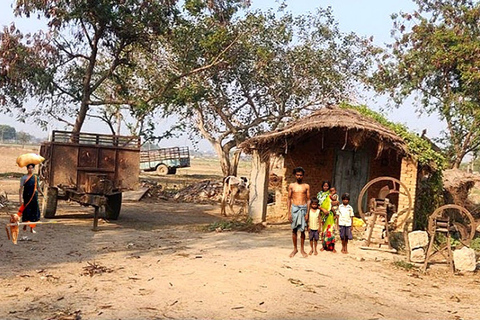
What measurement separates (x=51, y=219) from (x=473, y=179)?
1411 cm

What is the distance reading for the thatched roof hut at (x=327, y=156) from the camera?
14.2 m

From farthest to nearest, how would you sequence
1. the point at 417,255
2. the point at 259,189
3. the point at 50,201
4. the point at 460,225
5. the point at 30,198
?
the point at 259,189, the point at 50,201, the point at 460,225, the point at 417,255, the point at 30,198

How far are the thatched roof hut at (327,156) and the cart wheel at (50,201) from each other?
5.30 meters

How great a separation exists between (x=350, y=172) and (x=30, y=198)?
1067 centimetres

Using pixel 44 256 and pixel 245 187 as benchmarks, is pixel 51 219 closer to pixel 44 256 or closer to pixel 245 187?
pixel 44 256

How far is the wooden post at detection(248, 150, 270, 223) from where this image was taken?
15.1 meters

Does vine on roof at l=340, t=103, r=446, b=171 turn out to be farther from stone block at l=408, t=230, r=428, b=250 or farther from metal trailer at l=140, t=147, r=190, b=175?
metal trailer at l=140, t=147, r=190, b=175

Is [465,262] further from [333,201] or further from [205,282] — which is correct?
[205,282]

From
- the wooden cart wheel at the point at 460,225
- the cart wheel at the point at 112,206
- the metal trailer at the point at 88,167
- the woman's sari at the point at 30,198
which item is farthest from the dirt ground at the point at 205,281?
the cart wheel at the point at 112,206

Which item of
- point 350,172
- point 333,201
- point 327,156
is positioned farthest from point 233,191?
point 333,201

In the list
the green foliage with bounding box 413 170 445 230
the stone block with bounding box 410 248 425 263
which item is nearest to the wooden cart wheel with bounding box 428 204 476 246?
the stone block with bounding box 410 248 425 263

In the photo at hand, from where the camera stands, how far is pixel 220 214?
18.0 m

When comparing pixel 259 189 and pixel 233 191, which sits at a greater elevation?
pixel 259 189

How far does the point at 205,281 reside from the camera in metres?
7.70
